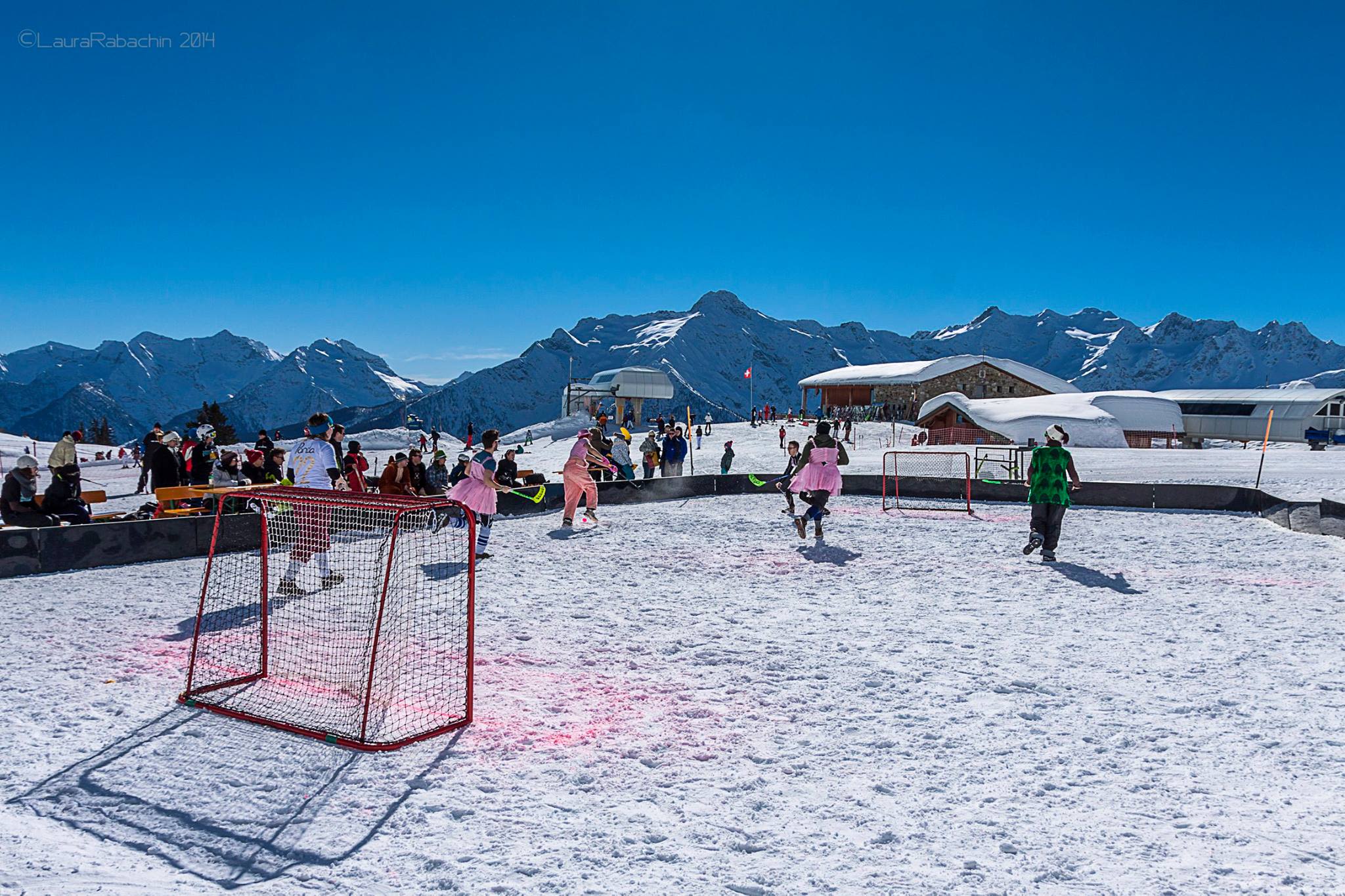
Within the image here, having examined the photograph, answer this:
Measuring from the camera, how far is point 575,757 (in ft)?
16.3

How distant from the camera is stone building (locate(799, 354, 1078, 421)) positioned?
201 feet

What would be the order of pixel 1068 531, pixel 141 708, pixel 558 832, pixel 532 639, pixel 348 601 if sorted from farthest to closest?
pixel 1068 531, pixel 348 601, pixel 532 639, pixel 141 708, pixel 558 832

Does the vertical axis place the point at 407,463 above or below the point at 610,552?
above

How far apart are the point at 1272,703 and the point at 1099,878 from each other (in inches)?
122

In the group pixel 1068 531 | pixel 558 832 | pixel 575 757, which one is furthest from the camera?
pixel 1068 531

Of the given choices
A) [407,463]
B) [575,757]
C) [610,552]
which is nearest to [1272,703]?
[575,757]

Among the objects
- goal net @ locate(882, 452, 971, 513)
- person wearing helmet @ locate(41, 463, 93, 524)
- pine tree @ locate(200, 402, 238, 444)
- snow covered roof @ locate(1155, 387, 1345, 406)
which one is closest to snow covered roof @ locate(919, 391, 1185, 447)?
snow covered roof @ locate(1155, 387, 1345, 406)

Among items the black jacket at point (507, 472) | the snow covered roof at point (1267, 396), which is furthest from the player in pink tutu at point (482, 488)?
the snow covered roof at point (1267, 396)

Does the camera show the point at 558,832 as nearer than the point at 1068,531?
Yes

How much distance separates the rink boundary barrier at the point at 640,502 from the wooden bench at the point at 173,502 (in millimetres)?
486

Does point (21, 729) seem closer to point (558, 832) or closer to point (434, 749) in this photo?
point (434, 749)

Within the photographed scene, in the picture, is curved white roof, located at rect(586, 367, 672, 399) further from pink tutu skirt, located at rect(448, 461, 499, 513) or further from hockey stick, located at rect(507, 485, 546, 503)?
pink tutu skirt, located at rect(448, 461, 499, 513)

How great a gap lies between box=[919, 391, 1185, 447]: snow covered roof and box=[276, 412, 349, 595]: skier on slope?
126 ft

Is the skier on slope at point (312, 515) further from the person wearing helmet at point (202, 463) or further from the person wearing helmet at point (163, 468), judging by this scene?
the person wearing helmet at point (202, 463)
